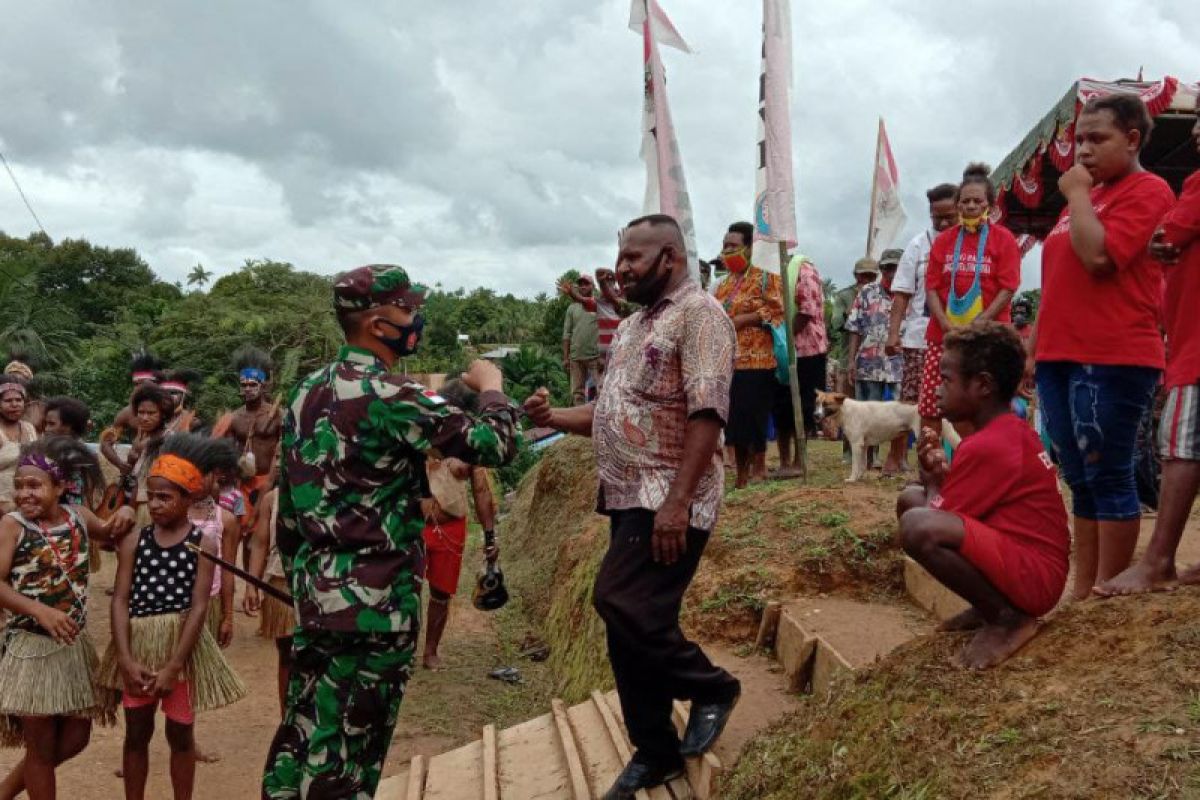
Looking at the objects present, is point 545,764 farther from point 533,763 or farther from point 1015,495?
point 1015,495

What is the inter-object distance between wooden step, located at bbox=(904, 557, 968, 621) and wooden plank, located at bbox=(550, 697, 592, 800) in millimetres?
1825

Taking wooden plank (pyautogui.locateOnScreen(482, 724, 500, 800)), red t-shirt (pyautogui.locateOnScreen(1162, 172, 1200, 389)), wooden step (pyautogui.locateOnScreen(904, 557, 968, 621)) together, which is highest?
red t-shirt (pyautogui.locateOnScreen(1162, 172, 1200, 389))

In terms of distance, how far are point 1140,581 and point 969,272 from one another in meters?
2.99

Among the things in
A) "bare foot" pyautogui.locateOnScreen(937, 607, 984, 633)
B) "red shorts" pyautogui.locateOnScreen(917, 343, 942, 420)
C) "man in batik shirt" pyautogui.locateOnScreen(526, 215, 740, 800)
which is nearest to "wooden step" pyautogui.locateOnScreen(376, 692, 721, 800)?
"man in batik shirt" pyautogui.locateOnScreen(526, 215, 740, 800)

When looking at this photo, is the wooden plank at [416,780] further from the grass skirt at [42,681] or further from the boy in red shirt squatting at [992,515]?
the boy in red shirt squatting at [992,515]

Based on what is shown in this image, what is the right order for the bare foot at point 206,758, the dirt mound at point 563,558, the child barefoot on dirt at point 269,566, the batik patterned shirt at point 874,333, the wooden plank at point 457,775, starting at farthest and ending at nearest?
the batik patterned shirt at point 874,333 < the dirt mound at point 563,558 < the child barefoot on dirt at point 269,566 < the bare foot at point 206,758 < the wooden plank at point 457,775

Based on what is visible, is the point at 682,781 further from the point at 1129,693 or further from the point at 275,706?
the point at 275,706

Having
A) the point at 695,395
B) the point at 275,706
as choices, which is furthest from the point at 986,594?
the point at 275,706

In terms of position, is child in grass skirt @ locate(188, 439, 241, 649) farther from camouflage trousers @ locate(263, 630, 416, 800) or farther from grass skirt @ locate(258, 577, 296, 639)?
camouflage trousers @ locate(263, 630, 416, 800)

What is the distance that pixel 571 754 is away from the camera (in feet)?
14.0

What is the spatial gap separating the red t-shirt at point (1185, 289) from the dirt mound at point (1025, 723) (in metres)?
0.76

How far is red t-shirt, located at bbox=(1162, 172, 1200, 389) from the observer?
10.2ft

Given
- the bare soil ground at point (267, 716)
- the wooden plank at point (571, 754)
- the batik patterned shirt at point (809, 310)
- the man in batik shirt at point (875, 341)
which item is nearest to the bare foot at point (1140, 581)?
the wooden plank at point (571, 754)

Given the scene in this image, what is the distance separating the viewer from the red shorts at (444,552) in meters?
6.79
